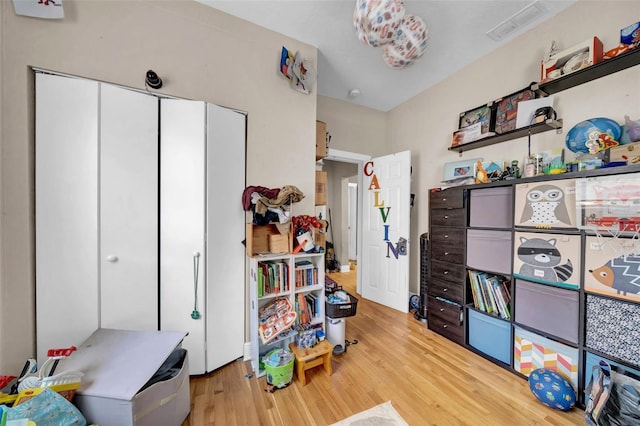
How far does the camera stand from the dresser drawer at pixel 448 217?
213 cm

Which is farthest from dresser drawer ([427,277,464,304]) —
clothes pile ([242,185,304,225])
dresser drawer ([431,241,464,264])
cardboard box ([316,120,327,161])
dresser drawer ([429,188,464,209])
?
cardboard box ([316,120,327,161])

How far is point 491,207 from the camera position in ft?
6.34

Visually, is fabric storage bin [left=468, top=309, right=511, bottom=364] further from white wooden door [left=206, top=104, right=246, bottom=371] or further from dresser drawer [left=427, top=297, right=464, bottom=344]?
white wooden door [left=206, top=104, right=246, bottom=371]

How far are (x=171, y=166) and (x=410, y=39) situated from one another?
1.89 meters

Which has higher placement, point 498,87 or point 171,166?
point 498,87

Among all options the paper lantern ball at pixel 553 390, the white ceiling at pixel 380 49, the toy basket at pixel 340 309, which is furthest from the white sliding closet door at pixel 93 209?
the paper lantern ball at pixel 553 390

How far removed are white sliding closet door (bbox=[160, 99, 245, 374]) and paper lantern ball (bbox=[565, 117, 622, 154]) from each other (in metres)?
2.59

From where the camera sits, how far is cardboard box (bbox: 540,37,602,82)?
154 centimetres

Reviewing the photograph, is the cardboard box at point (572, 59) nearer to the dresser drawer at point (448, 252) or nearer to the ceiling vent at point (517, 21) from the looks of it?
the ceiling vent at point (517, 21)

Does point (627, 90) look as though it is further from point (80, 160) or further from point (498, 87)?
point (80, 160)

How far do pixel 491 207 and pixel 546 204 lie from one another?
36cm

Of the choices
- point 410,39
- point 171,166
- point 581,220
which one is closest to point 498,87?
point 410,39

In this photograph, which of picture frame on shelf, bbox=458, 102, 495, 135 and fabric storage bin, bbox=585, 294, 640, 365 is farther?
picture frame on shelf, bbox=458, 102, 495, 135

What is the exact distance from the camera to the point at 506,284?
1.88m
